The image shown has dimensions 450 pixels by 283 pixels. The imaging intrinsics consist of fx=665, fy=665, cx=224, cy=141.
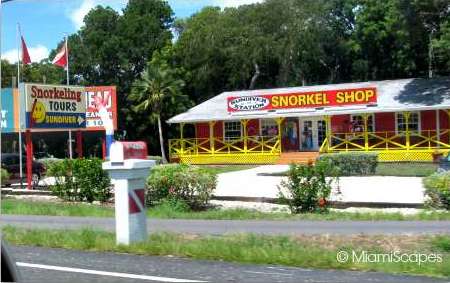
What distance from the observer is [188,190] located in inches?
649

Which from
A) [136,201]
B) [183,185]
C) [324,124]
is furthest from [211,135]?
[136,201]

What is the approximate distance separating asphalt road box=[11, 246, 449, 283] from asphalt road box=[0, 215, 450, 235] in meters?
3.00

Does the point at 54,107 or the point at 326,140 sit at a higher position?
the point at 54,107

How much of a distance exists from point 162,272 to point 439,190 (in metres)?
8.71

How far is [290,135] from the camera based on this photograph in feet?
135

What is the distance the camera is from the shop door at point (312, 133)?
3994 centimetres

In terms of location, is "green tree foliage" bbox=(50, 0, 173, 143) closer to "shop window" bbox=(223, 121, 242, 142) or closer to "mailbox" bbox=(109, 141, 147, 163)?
"shop window" bbox=(223, 121, 242, 142)

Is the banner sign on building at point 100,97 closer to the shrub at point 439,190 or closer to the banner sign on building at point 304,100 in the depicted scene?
the banner sign on building at point 304,100

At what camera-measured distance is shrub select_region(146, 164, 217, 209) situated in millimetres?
16391

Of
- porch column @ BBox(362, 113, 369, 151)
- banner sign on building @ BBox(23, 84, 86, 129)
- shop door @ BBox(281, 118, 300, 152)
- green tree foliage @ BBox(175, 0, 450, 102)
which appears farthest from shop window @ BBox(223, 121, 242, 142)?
banner sign on building @ BBox(23, 84, 86, 129)

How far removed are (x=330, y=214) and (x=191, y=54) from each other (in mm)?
41181

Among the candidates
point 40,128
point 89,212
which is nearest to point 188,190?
point 89,212

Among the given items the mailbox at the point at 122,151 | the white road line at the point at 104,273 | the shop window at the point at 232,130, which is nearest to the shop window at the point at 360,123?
the shop window at the point at 232,130

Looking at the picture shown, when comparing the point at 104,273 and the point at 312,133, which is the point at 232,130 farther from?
the point at 104,273
